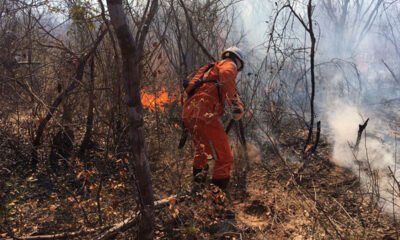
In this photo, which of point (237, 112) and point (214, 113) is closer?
point (214, 113)

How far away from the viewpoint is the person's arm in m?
4.34

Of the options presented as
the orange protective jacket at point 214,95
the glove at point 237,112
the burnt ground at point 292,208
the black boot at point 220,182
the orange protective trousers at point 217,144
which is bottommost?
the burnt ground at point 292,208

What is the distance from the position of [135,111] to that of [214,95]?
1.87 metres

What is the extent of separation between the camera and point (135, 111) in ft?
8.85

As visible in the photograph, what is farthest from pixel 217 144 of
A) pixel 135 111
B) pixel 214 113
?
pixel 135 111

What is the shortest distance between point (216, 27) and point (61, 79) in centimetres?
310

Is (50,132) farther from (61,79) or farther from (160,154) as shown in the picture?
(160,154)

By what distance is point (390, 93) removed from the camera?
1048 centimetres

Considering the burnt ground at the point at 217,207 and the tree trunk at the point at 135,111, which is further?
the burnt ground at the point at 217,207

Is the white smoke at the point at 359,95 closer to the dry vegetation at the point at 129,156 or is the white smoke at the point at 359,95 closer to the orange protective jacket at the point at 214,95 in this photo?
the dry vegetation at the point at 129,156

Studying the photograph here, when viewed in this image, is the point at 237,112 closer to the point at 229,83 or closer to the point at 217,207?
the point at 229,83

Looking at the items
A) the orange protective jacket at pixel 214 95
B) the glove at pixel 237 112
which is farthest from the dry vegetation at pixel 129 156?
the glove at pixel 237 112

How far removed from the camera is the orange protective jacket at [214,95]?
14.2 feet

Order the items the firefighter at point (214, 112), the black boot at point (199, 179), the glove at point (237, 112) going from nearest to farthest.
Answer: the black boot at point (199, 179), the firefighter at point (214, 112), the glove at point (237, 112)
